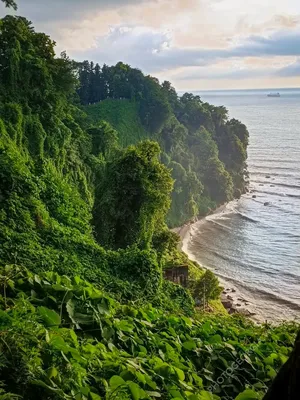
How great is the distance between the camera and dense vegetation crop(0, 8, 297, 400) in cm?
452

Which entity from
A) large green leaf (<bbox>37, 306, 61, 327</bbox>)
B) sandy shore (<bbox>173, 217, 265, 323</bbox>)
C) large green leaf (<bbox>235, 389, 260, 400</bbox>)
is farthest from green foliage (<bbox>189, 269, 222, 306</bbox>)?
large green leaf (<bbox>235, 389, 260, 400</bbox>)

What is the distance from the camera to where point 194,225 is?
48625mm

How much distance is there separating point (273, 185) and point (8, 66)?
4817 centimetres

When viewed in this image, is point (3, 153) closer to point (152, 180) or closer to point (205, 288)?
point (152, 180)

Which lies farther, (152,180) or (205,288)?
(205,288)

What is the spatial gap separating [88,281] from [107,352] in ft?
22.2

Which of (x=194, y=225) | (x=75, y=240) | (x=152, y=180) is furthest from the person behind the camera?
(x=194, y=225)

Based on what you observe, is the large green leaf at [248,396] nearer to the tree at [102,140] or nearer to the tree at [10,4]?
the tree at [10,4]

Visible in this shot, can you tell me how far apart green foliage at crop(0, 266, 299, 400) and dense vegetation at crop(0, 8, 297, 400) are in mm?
15

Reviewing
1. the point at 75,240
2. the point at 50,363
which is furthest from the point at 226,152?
the point at 50,363

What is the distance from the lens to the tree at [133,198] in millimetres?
21266

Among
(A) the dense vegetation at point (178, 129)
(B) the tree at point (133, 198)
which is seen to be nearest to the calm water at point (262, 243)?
(A) the dense vegetation at point (178, 129)

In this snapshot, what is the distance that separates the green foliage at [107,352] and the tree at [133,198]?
13786 mm

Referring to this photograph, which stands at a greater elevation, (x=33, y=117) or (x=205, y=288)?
(x=33, y=117)
